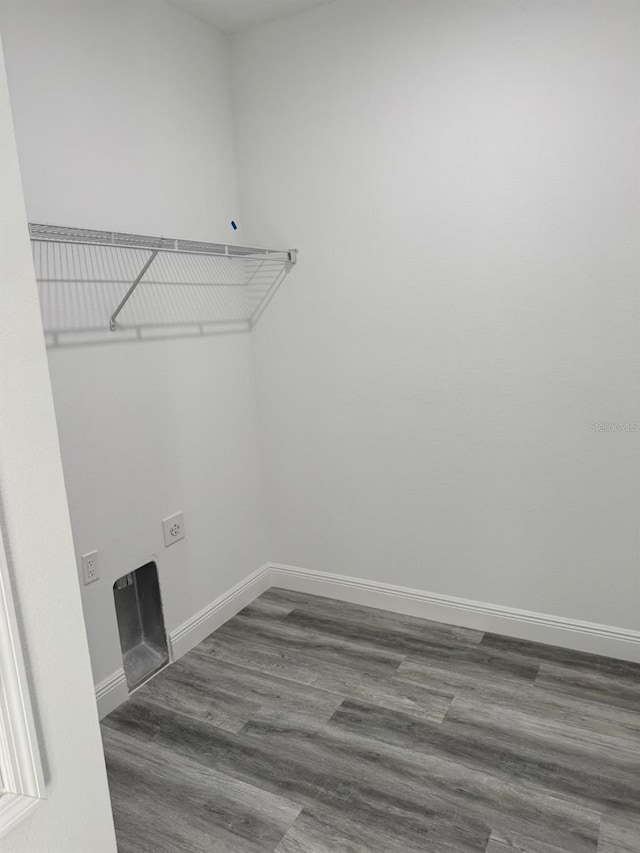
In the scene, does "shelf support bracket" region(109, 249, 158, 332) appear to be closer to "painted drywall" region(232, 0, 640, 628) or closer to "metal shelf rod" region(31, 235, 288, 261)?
"metal shelf rod" region(31, 235, 288, 261)

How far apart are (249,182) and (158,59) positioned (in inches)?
23.0

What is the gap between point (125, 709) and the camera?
2301mm

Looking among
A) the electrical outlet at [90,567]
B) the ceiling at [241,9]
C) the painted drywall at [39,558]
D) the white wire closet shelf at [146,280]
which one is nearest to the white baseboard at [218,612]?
the electrical outlet at [90,567]

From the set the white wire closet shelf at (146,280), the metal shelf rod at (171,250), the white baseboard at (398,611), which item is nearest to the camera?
the metal shelf rod at (171,250)

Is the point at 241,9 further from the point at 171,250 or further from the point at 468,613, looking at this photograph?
the point at 468,613

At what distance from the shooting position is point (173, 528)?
2.56 meters

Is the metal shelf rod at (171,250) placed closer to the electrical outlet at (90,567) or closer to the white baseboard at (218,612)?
the electrical outlet at (90,567)

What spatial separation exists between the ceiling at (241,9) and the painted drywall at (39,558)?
5.81ft

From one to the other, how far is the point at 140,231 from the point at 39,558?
5.06ft

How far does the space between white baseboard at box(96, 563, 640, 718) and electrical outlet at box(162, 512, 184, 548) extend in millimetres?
344

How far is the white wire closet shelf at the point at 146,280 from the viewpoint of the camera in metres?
2.03

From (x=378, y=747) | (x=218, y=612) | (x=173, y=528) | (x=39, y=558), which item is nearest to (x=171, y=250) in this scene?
(x=173, y=528)

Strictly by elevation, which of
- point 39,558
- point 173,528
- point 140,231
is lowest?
point 173,528

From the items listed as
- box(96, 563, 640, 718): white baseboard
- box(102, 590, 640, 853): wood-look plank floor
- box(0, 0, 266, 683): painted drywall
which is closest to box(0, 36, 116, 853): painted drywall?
box(102, 590, 640, 853): wood-look plank floor
